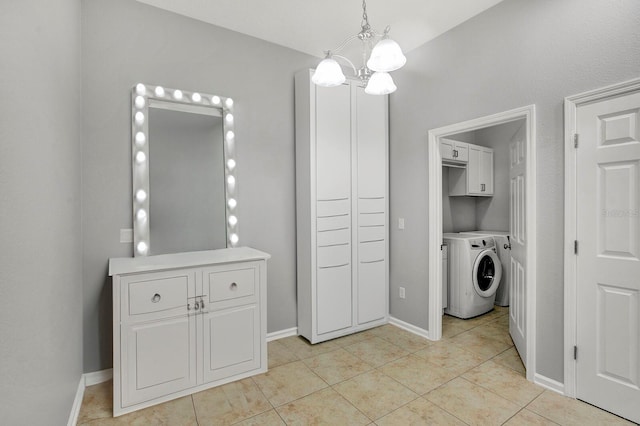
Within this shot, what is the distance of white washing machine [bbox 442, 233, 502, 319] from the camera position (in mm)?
3682

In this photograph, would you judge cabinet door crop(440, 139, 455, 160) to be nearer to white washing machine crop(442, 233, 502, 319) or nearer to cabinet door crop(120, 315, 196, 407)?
white washing machine crop(442, 233, 502, 319)

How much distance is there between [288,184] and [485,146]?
3121 millimetres

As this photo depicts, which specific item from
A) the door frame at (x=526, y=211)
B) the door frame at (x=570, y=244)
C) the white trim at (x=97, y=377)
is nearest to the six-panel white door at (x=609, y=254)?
the door frame at (x=570, y=244)

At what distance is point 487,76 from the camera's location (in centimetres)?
260

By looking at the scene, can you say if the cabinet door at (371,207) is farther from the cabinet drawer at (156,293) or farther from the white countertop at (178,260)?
the cabinet drawer at (156,293)

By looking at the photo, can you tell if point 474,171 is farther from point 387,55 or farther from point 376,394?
point 376,394

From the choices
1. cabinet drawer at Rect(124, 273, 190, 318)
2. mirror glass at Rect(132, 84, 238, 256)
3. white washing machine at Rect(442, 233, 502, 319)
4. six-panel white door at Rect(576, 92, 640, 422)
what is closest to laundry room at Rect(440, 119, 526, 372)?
white washing machine at Rect(442, 233, 502, 319)

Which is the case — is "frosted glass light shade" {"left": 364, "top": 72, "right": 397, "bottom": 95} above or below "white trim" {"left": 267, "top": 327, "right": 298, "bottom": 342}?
above

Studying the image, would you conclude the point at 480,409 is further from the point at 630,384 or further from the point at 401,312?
the point at 401,312

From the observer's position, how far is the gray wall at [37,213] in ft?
3.29

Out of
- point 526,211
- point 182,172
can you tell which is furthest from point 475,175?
point 182,172

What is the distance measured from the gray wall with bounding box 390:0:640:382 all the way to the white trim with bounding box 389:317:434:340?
0.06 m

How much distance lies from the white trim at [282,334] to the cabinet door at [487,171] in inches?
122

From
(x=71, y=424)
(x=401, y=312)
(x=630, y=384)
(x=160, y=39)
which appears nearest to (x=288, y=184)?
(x=160, y=39)
